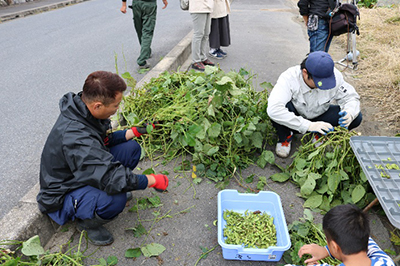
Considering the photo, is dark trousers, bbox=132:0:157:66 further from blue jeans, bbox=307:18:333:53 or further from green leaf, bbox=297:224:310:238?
green leaf, bbox=297:224:310:238

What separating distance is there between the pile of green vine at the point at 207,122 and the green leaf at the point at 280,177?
27 centimetres

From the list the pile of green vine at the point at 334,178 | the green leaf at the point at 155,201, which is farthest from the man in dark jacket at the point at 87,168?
the pile of green vine at the point at 334,178

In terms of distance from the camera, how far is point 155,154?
281 cm

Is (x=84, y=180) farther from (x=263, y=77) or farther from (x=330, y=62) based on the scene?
(x=263, y=77)

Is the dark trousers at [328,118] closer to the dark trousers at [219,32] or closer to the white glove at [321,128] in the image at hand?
the white glove at [321,128]

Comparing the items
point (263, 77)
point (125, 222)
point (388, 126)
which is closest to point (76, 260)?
point (125, 222)

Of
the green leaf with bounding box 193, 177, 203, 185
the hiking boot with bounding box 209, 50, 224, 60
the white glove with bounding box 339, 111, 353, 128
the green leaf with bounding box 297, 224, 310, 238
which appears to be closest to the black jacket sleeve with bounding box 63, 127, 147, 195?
the green leaf with bounding box 193, 177, 203, 185

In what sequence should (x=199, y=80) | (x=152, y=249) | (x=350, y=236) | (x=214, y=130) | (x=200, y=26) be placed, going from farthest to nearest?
(x=200, y=26) → (x=199, y=80) → (x=214, y=130) → (x=152, y=249) → (x=350, y=236)

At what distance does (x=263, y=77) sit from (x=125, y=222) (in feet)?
11.3

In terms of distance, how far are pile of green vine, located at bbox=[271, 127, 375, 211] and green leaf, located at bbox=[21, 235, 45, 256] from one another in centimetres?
189

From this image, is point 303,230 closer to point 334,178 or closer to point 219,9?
point 334,178

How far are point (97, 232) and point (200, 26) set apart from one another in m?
3.45

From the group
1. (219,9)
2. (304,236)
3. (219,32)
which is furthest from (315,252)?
(219,32)

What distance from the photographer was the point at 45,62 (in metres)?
5.28
